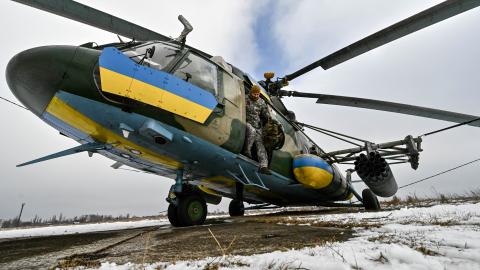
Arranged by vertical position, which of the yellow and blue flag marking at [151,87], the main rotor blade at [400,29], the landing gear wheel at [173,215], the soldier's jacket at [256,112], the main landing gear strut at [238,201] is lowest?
the landing gear wheel at [173,215]

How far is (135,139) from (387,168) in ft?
17.7

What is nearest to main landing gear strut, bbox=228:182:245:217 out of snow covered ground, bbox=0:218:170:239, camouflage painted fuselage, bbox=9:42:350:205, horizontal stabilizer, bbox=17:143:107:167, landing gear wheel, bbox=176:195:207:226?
camouflage painted fuselage, bbox=9:42:350:205

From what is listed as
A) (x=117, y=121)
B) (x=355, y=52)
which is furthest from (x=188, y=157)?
(x=355, y=52)

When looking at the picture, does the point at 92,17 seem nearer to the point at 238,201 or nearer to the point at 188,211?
the point at 188,211

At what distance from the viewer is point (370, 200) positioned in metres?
8.16

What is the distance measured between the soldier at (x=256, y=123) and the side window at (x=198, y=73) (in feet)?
3.57

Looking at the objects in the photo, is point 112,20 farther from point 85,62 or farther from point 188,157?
point 188,157

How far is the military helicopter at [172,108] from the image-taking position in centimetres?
387

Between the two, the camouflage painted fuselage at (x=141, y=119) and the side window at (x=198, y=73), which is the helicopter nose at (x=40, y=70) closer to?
the camouflage painted fuselage at (x=141, y=119)

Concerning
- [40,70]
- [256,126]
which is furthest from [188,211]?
[40,70]

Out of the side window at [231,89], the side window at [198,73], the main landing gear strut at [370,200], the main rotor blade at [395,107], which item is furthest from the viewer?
the main landing gear strut at [370,200]

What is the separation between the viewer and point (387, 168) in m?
6.35

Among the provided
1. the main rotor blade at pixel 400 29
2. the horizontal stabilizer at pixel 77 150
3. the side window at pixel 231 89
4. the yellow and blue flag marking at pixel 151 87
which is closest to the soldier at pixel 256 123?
the side window at pixel 231 89

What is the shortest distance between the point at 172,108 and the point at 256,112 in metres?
2.28
